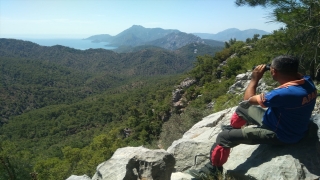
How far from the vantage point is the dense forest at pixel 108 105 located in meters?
7.31

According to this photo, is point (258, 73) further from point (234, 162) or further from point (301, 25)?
point (301, 25)

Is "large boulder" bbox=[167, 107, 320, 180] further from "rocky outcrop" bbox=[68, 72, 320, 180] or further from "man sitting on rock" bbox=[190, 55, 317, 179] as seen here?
"man sitting on rock" bbox=[190, 55, 317, 179]

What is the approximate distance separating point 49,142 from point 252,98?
78380 millimetres

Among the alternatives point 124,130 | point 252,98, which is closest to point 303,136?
point 252,98

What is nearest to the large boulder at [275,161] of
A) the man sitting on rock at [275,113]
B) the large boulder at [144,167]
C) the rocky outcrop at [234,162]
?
the rocky outcrop at [234,162]

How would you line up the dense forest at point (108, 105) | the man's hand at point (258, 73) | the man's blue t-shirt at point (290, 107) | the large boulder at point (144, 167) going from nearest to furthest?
1. the man's blue t-shirt at point (290, 107)
2. the man's hand at point (258, 73)
3. the large boulder at point (144, 167)
4. the dense forest at point (108, 105)

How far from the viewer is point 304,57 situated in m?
7.05

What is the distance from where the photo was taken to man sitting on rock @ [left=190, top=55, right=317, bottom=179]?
3.21 meters

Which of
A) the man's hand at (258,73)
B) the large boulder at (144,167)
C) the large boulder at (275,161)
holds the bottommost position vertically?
the large boulder at (144,167)

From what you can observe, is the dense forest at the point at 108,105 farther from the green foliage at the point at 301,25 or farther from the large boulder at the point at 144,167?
the large boulder at the point at 144,167

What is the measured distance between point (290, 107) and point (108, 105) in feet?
329

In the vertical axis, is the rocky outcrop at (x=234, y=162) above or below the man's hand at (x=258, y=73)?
below

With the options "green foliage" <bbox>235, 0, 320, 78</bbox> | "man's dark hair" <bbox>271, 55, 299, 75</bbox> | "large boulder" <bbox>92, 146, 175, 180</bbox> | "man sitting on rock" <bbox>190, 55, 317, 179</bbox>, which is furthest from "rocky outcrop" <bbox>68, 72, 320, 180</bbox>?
"green foliage" <bbox>235, 0, 320, 78</bbox>

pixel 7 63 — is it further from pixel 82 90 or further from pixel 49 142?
pixel 49 142
